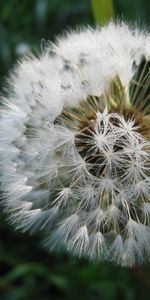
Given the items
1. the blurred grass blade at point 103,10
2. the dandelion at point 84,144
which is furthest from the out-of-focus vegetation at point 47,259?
the dandelion at point 84,144

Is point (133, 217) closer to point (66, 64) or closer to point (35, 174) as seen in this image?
point (35, 174)

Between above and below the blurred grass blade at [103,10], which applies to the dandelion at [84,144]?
below

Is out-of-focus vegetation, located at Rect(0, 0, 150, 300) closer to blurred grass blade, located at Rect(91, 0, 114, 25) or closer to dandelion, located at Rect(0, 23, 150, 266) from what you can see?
blurred grass blade, located at Rect(91, 0, 114, 25)

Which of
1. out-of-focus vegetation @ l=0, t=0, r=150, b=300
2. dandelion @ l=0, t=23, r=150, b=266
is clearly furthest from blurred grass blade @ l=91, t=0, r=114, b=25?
dandelion @ l=0, t=23, r=150, b=266

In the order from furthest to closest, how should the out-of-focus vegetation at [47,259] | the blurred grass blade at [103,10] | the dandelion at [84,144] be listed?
the out-of-focus vegetation at [47,259] < the blurred grass blade at [103,10] < the dandelion at [84,144]

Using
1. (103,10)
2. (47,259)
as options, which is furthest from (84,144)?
(47,259)

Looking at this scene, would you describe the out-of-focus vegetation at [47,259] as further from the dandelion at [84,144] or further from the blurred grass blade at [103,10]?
the dandelion at [84,144]
